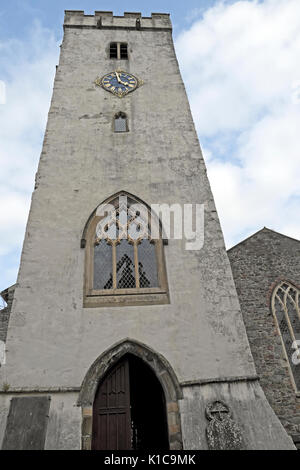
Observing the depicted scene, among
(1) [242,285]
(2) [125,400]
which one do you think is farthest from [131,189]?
(2) [125,400]

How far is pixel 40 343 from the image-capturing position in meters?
7.19

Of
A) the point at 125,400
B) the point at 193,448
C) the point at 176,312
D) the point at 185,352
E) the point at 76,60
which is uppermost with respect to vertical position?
the point at 76,60

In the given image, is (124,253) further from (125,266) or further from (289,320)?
(289,320)

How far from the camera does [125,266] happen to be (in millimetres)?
8711

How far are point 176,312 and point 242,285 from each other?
375cm

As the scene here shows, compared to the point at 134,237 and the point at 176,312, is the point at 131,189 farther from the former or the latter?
the point at 176,312

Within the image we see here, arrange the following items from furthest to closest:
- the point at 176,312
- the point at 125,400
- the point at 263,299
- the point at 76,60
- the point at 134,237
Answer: the point at 76,60
the point at 263,299
the point at 134,237
the point at 176,312
the point at 125,400

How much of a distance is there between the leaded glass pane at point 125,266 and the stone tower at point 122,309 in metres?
0.03

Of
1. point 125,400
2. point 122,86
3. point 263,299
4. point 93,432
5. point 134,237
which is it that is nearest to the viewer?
point 93,432

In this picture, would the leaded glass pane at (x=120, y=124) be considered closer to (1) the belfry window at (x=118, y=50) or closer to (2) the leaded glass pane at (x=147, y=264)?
(1) the belfry window at (x=118, y=50)

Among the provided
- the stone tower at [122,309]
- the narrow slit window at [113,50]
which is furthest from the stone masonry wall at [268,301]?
the narrow slit window at [113,50]

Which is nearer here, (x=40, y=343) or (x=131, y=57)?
(x=40, y=343)

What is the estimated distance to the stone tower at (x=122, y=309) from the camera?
21.1 ft

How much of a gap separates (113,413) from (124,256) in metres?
3.53
